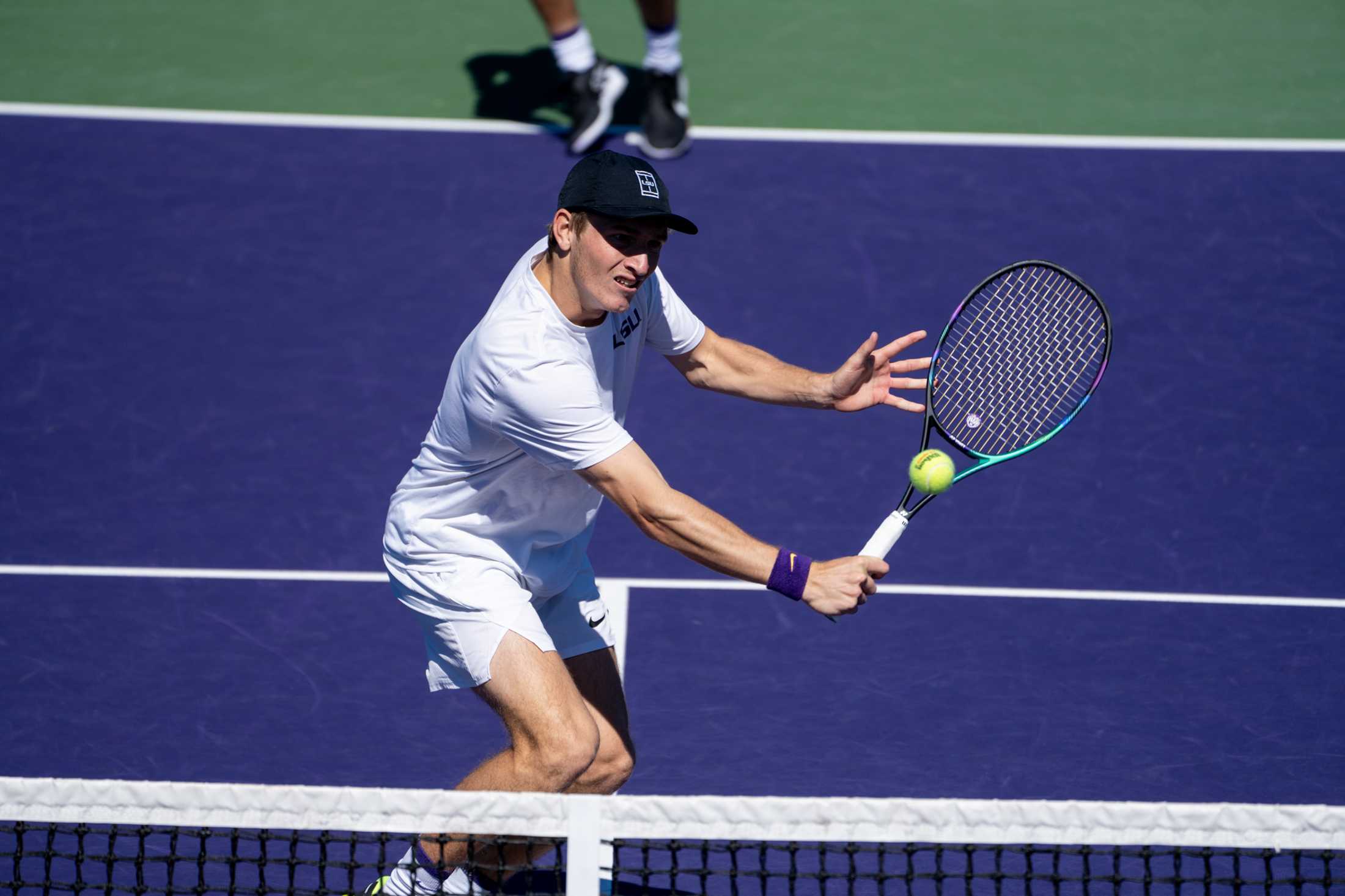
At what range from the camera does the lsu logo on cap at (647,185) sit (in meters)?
4.02

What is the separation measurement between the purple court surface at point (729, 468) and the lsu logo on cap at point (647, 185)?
210 cm

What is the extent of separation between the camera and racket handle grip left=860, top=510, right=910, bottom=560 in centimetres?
409

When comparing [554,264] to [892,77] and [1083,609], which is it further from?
[892,77]

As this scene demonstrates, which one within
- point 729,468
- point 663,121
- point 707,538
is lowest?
point 707,538

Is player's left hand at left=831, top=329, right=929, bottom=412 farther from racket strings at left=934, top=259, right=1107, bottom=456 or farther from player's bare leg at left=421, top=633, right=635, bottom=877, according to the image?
player's bare leg at left=421, top=633, right=635, bottom=877

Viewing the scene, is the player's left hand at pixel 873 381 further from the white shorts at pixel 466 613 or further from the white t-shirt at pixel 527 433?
the white shorts at pixel 466 613

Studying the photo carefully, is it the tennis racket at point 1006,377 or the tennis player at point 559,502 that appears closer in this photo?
the tennis player at point 559,502

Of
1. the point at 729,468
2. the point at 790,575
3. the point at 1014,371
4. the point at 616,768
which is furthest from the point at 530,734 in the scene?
the point at 729,468

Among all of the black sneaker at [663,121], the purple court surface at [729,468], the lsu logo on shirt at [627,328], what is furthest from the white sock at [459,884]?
the black sneaker at [663,121]

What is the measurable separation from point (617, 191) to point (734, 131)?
497 cm

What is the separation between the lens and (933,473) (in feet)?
14.4

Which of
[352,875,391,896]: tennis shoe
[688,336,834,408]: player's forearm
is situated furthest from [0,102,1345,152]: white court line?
[352,875,391,896]: tennis shoe

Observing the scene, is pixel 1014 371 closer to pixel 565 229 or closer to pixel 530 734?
pixel 565 229

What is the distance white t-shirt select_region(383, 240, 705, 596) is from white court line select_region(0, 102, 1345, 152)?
14.2 ft
